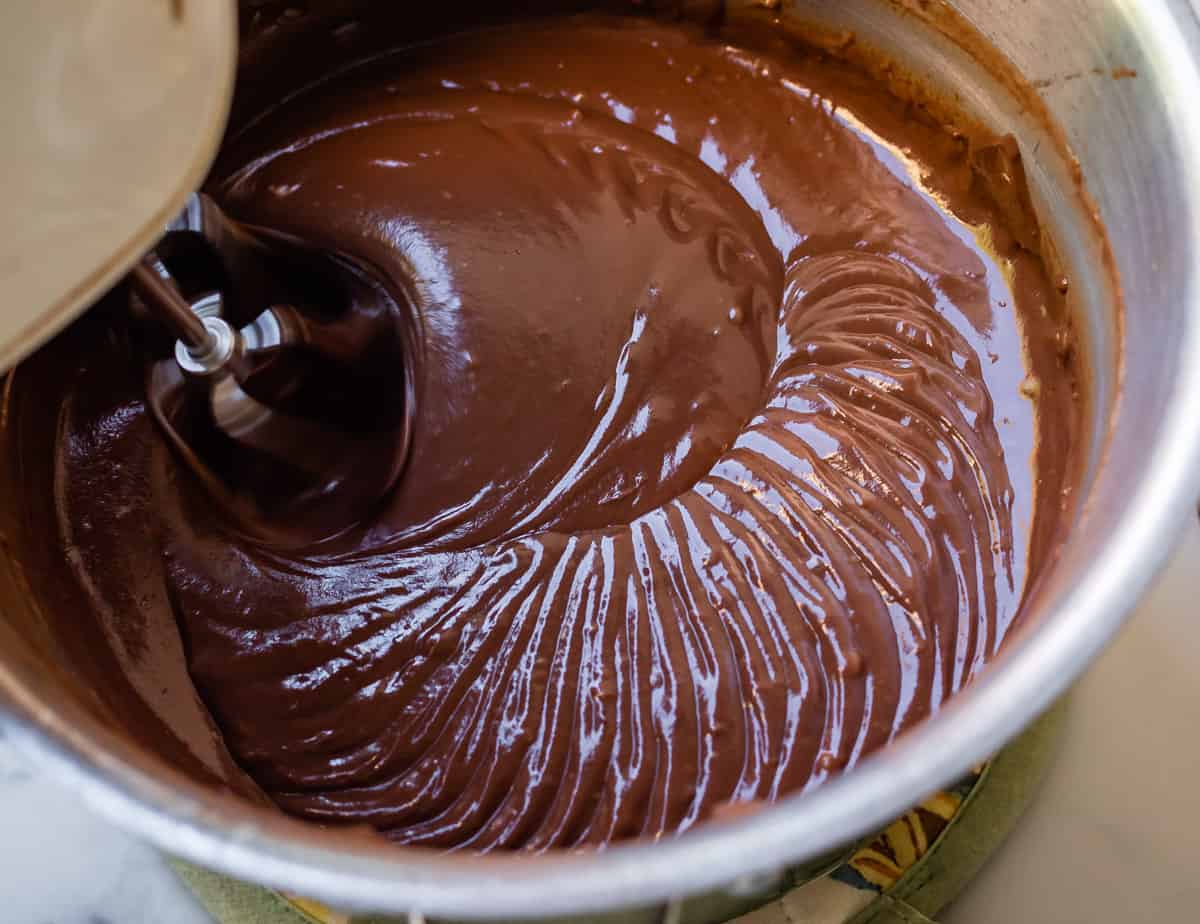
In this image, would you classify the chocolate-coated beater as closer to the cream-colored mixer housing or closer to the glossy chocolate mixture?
the glossy chocolate mixture

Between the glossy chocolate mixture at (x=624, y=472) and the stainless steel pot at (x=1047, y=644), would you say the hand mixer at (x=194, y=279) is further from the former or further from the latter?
the stainless steel pot at (x=1047, y=644)

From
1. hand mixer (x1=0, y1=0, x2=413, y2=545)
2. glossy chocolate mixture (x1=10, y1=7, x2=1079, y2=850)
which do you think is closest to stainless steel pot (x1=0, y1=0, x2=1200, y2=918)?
glossy chocolate mixture (x1=10, y1=7, x2=1079, y2=850)

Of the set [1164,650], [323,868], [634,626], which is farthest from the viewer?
[1164,650]

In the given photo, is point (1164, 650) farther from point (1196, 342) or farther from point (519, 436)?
point (519, 436)

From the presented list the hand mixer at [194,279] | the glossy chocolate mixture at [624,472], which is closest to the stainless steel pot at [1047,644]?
the glossy chocolate mixture at [624,472]

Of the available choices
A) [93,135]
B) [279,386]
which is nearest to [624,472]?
[279,386]

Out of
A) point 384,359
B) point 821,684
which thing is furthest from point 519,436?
point 821,684
